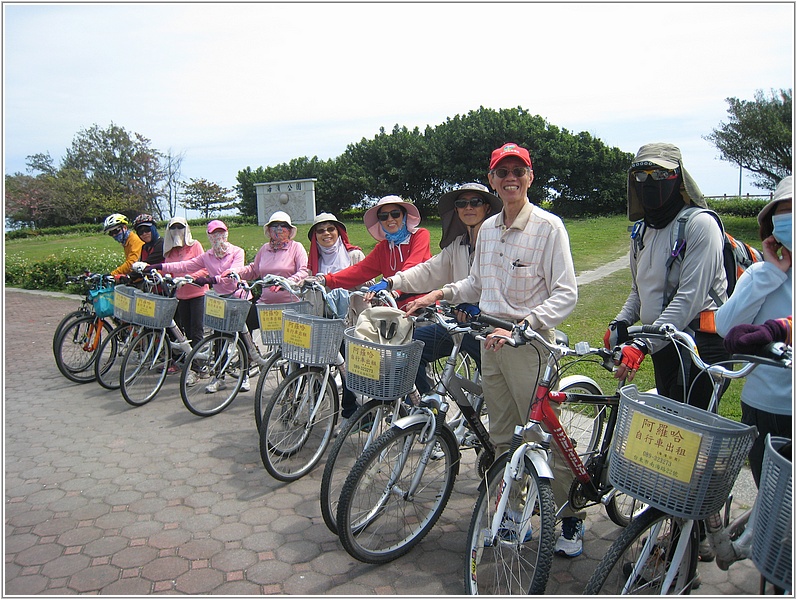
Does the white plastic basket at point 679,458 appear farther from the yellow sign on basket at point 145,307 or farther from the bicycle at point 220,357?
the yellow sign on basket at point 145,307

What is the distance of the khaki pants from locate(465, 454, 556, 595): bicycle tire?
0.29 m

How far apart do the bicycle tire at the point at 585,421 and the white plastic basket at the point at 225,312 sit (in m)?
Answer: 2.86

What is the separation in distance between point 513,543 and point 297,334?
6.73ft

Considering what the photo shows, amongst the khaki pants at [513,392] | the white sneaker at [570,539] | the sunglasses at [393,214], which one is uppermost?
the sunglasses at [393,214]

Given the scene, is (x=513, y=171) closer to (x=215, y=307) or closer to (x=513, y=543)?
(x=513, y=543)

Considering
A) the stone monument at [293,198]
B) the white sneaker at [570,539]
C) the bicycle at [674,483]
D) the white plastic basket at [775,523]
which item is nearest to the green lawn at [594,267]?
the stone monument at [293,198]

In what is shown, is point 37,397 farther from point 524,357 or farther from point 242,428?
point 524,357

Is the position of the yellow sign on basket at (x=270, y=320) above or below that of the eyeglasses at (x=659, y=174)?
below

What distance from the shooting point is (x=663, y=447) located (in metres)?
2.07

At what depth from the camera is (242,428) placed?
17.3 feet

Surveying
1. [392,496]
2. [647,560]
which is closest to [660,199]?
[647,560]

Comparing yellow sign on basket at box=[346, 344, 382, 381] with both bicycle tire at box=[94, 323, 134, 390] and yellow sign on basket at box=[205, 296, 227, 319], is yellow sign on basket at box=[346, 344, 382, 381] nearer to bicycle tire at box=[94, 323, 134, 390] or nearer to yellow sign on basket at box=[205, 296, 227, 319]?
yellow sign on basket at box=[205, 296, 227, 319]

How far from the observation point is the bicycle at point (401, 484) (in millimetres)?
3055

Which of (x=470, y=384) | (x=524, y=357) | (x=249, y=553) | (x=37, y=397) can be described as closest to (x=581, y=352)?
(x=524, y=357)
